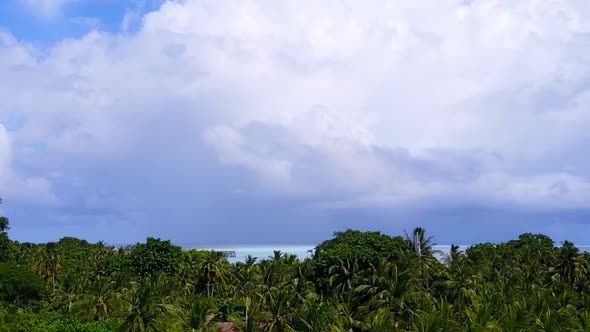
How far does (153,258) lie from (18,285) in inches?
983

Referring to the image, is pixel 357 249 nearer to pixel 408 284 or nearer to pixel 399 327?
pixel 408 284

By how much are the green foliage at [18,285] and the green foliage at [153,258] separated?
19.8 metres

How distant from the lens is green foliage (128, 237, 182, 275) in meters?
105

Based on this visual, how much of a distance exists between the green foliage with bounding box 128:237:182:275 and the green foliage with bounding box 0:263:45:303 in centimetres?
1975

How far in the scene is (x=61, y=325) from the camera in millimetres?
64250

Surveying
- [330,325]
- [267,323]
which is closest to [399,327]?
[330,325]

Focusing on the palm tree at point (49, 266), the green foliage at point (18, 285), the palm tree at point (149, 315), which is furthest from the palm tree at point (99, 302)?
the palm tree at point (49, 266)

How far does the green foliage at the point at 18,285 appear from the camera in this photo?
270 feet

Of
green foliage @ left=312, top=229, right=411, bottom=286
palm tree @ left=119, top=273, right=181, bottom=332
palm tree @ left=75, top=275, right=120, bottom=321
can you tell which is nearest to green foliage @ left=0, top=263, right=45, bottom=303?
palm tree @ left=75, top=275, right=120, bottom=321

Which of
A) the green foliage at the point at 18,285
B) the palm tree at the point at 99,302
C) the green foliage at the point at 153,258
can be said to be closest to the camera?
the palm tree at the point at 99,302

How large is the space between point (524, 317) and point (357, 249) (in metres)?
35.0

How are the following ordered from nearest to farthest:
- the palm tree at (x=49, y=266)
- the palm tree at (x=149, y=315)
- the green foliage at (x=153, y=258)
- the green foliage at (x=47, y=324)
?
the green foliage at (x=47, y=324), the palm tree at (x=149, y=315), the green foliage at (x=153, y=258), the palm tree at (x=49, y=266)

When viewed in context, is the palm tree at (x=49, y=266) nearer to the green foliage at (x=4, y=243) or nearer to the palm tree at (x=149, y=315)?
the green foliage at (x=4, y=243)

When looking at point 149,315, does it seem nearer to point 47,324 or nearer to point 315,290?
point 47,324
